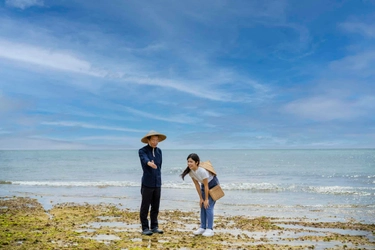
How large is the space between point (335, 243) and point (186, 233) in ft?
12.5

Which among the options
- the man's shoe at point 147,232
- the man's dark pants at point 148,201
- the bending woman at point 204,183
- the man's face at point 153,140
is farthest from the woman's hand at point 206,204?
the man's face at point 153,140

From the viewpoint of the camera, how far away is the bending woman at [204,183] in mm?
8249

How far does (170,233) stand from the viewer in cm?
902

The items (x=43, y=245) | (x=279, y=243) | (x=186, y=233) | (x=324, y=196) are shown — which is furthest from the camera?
(x=324, y=196)

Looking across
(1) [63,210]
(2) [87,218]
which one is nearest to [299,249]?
(2) [87,218]

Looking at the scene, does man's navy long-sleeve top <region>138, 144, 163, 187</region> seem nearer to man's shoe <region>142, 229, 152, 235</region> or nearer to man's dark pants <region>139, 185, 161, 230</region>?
man's dark pants <region>139, 185, 161, 230</region>

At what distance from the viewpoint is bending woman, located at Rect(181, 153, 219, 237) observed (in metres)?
8.25

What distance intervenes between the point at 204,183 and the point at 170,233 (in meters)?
1.85

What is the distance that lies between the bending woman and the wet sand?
1.20ft

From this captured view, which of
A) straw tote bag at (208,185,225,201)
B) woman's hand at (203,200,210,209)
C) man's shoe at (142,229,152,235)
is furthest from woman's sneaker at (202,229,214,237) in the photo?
man's shoe at (142,229,152,235)

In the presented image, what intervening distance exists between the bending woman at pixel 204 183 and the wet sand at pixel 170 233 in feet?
1.20

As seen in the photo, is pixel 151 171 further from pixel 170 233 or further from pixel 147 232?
pixel 170 233

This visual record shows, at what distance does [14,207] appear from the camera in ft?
46.8

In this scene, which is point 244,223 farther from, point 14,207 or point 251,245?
point 14,207
